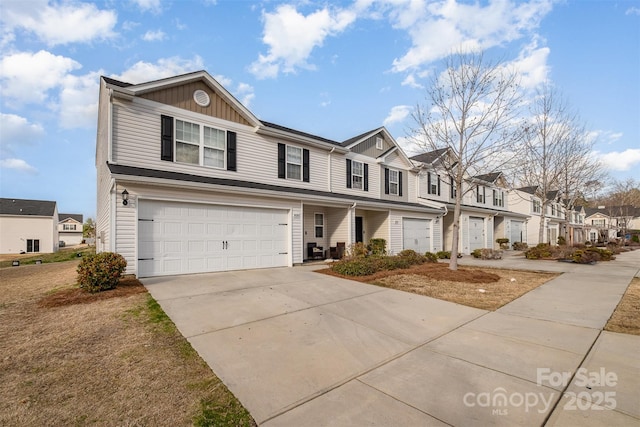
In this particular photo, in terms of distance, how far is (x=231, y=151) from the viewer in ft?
36.9

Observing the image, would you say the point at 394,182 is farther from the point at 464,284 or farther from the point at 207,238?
the point at 207,238

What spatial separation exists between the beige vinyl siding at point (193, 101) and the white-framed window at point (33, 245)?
3334 centimetres

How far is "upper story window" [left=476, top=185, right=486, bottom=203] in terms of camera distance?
952 inches

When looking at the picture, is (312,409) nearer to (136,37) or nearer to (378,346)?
(378,346)

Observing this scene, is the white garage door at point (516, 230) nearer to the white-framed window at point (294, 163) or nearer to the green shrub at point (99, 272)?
the white-framed window at point (294, 163)

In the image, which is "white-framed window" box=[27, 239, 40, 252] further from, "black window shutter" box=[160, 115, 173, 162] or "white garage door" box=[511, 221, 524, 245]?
"white garage door" box=[511, 221, 524, 245]

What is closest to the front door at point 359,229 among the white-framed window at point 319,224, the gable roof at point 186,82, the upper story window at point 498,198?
the white-framed window at point 319,224

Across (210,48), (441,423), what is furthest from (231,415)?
(210,48)

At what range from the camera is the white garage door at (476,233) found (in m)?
20.8

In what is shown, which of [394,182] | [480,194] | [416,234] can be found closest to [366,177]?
[394,182]

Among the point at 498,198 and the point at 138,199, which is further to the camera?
the point at 498,198

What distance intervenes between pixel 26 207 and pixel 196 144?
34.5 meters

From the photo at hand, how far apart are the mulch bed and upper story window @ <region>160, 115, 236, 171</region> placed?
4547 mm

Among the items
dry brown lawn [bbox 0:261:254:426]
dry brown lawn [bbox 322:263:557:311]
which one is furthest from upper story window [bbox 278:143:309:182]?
dry brown lawn [bbox 0:261:254:426]
